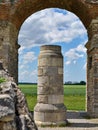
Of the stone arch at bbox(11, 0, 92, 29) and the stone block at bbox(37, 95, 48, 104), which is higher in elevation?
the stone arch at bbox(11, 0, 92, 29)

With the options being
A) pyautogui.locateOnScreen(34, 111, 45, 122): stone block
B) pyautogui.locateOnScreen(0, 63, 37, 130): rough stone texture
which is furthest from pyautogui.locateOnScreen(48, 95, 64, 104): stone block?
pyautogui.locateOnScreen(0, 63, 37, 130): rough stone texture

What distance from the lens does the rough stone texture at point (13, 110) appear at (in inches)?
162

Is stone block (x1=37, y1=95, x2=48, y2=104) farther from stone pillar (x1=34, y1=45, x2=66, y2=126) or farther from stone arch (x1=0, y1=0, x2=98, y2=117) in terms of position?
stone arch (x1=0, y1=0, x2=98, y2=117)

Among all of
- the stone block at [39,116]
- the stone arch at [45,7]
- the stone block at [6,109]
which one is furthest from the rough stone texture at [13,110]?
the stone arch at [45,7]

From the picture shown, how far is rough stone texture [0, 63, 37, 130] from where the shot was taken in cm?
411

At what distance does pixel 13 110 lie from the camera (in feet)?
13.6

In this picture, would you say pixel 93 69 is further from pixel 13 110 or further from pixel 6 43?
pixel 13 110

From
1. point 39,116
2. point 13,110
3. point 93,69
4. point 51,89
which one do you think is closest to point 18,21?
point 93,69

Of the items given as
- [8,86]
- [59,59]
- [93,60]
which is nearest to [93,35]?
[93,60]

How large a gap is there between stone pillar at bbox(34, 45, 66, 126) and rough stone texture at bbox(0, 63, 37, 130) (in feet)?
22.1

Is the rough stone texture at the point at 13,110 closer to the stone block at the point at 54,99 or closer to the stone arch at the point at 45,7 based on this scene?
the stone block at the point at 54,99

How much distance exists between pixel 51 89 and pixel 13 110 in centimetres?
745

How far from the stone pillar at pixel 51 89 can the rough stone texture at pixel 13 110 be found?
22.1ft

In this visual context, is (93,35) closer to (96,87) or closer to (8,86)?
(96,87)
